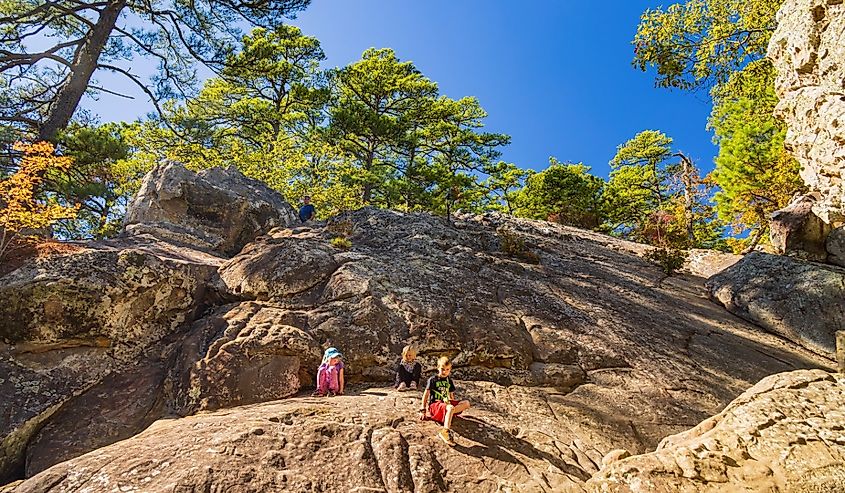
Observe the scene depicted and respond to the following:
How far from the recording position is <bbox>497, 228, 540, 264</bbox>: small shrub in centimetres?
1215

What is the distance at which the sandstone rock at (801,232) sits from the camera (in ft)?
38.7

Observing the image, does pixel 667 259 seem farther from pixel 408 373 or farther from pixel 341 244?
pixel 408 373

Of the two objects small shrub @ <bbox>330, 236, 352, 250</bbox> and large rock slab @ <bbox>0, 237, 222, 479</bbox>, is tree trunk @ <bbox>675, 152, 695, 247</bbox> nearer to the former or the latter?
small shrub @ <bbox>330, 236, 352, 250</bbox>

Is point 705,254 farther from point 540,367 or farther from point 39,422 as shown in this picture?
point 39,422

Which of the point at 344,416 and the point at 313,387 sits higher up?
the point at 344,416

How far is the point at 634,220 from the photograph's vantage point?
26.5 metres

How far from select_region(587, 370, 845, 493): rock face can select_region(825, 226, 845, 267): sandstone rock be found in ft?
32.3

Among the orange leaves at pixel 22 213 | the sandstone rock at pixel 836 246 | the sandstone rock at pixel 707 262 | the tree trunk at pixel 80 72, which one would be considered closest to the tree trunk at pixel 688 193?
the sandstone rock at pixel 707 262

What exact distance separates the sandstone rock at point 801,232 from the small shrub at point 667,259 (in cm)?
277

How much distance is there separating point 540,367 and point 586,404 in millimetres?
1121

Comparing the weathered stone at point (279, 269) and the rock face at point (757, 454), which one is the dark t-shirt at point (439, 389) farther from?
the weathered stone at point (279, 269)

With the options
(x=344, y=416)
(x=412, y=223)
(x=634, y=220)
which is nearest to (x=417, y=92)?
(x=412, y=223)

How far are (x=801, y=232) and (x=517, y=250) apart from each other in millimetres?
8815

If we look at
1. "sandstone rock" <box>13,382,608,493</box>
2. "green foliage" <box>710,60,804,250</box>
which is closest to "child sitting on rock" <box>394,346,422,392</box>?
"sandstone rock" <box>13,382,608,493</box>
